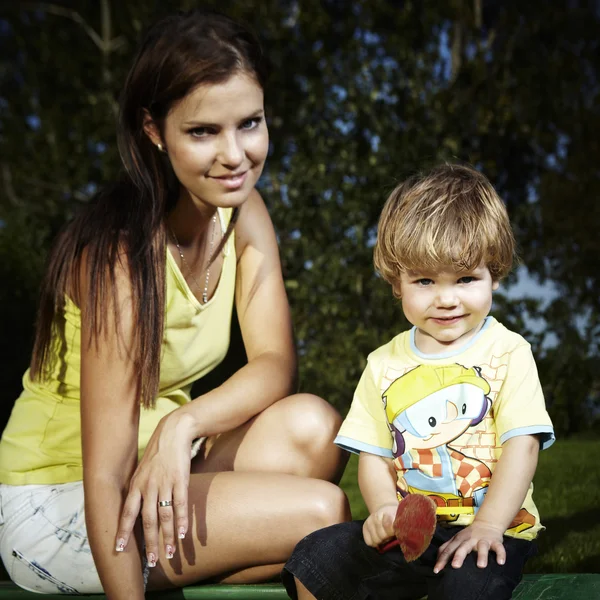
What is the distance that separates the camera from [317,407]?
6.86 ft

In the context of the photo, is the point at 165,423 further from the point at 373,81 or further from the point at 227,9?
the point at 227,9

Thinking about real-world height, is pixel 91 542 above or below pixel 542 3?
below

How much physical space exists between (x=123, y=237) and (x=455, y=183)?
68 cm

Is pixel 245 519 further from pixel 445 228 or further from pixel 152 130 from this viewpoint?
pixel 152 130

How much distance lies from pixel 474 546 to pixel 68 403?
3.25 ft

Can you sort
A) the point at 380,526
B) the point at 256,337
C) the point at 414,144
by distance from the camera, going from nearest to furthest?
the point at 380,526 < the point at 256,337 < the point at 414,144

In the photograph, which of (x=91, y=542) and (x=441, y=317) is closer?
(x=441, y=317)

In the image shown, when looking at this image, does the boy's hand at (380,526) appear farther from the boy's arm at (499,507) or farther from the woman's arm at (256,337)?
the woman's arm at (256,337)

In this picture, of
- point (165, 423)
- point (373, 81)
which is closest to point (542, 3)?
point (373, 81)

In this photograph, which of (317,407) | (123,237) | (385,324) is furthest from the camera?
(385,324)

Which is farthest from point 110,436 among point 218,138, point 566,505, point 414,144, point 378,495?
point 414,144

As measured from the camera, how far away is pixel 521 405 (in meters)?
1.64

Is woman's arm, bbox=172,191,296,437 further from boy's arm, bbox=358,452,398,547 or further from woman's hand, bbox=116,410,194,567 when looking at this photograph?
boy's arm, bbox=358,452,398,547

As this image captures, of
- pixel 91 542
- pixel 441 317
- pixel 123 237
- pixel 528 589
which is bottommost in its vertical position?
pixel 528 589
